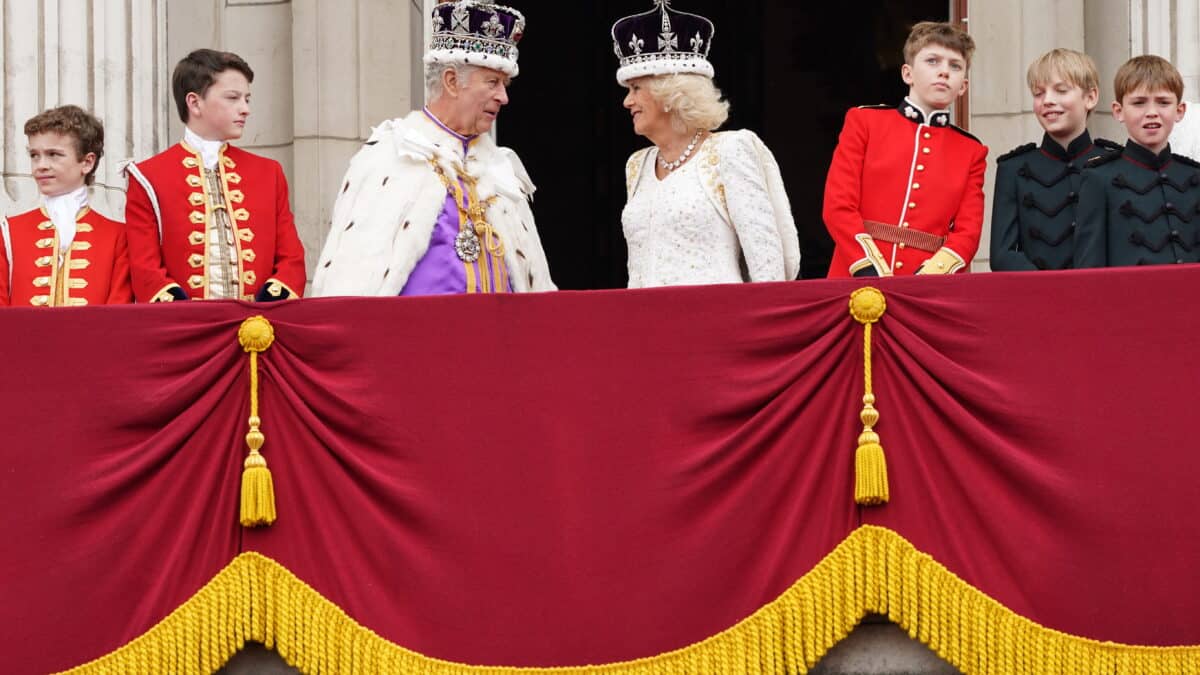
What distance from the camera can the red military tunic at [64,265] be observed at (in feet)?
24.6

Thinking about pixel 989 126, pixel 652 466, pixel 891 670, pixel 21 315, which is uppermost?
pixel 989 126

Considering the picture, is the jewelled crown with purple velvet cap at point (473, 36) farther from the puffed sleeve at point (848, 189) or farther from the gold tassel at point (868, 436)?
the gold tassel at point (868, 436)

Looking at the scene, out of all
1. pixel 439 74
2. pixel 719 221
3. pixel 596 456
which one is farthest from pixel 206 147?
pixel 596 456

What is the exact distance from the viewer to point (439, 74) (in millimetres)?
7438

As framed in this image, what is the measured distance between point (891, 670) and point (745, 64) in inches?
313

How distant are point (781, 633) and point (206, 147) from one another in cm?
270

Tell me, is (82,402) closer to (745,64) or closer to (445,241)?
(445,241)

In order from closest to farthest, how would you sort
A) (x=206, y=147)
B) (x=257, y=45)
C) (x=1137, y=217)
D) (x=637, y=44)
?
(x=1137, y=217) < (x=637, y=44) < (x=206, y=147) < (x=257, y=45)

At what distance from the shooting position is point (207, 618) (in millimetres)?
6391

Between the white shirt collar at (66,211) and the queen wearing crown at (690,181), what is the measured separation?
1.81m

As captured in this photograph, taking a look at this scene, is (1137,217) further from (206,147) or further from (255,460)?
(206,147)

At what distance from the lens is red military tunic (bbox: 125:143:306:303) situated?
7496 millimetres

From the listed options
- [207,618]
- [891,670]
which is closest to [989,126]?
[891,670]

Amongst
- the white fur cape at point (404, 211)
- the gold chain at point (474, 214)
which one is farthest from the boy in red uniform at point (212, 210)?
the gold chain at point (474, 214)
